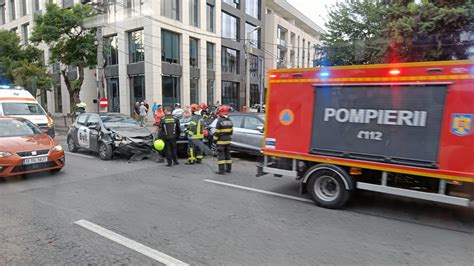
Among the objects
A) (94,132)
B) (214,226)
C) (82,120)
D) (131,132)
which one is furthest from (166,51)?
(214,226)

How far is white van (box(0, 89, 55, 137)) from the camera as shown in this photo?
1315 cm

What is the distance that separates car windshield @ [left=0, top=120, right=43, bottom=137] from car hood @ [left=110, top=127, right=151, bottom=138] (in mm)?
2214

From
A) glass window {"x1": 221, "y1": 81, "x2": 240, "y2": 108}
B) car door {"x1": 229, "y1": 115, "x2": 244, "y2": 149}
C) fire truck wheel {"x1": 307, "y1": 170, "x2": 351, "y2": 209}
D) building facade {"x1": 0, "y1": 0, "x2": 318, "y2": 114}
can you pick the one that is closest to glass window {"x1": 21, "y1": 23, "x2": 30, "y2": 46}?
building facade {"x1": 0, "y1": 0, "x2": 318, "y2": 114}

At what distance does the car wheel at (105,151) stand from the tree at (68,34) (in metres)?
13.7

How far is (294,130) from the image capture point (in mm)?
6238

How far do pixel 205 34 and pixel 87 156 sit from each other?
71.4ft

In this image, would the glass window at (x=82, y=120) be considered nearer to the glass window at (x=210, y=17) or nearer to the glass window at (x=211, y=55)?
the glass window at (x=211, y=55)

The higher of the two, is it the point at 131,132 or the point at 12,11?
the point at 12,11

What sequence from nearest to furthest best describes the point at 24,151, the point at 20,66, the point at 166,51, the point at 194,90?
the point at 24,151
the point at 166,51
the point at 20,66
the point at 194,90

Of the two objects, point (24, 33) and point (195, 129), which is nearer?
point (195, 129)

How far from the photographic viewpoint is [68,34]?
70.6 feet

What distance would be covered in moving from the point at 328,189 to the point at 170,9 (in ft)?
78.9

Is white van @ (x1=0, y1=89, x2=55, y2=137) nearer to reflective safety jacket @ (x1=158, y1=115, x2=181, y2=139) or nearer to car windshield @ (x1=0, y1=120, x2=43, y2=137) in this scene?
car windshield @ (x1=0, y1=120, x2=43, y2=137)

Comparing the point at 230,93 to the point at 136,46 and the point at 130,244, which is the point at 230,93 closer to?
the point at 136,46
